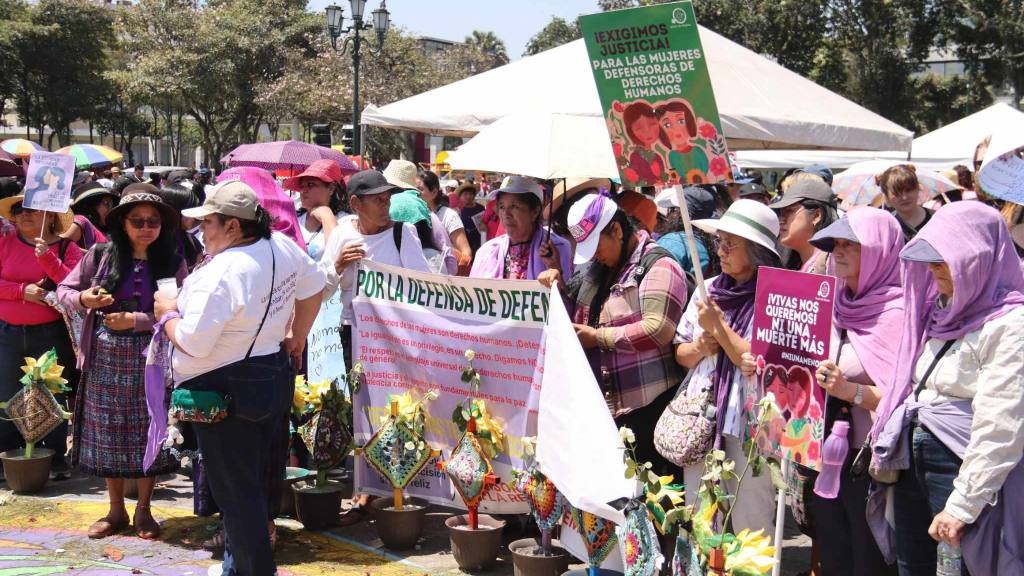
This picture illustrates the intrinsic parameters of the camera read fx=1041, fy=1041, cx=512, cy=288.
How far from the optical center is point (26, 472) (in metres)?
6.85

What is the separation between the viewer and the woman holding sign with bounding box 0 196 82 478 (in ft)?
23.2

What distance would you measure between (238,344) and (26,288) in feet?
10.7

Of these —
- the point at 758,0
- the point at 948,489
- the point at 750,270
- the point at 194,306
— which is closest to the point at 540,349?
the point at 750,270

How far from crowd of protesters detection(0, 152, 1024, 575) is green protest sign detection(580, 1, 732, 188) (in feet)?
1.27

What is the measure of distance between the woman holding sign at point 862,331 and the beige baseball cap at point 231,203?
225 cm

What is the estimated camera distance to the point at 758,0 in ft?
131

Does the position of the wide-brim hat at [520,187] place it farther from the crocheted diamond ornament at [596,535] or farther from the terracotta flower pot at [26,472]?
the terracotta flower pot at [26,472]

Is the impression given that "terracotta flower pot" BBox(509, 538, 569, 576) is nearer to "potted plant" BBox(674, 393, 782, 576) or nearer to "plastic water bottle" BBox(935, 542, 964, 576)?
"potted plant" BBox(674, 393, 782, 576)

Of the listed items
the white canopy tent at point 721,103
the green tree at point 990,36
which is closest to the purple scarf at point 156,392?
the white canopy tent at point 721,103

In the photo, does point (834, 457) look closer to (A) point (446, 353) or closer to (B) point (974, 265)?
(B) point (974, 265)

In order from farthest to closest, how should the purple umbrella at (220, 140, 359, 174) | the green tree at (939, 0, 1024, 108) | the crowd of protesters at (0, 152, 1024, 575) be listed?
the green tree at (939, 0, 1024, 108) → the purple umbrella at (220, 140, 359, 174) → the crowd of protesters at (0, 152, 1024, 575)

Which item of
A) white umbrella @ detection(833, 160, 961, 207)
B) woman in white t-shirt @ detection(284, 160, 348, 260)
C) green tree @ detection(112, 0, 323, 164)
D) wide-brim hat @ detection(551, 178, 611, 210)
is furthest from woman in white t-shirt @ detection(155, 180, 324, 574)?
green tree @ detection(112, 0, 323, 164)

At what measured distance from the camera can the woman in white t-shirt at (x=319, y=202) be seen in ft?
23.1

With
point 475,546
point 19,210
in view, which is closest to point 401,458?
point 475,546
